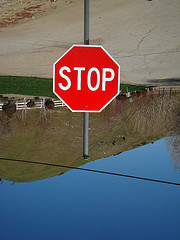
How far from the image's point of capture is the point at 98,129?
1667 cm

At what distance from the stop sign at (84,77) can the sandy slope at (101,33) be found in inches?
258

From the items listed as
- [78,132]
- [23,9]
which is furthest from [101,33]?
[78,132]

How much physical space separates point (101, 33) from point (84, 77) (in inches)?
279

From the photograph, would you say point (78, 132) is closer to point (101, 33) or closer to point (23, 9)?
point (101, 33)

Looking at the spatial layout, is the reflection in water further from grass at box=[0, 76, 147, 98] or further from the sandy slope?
the sandy slope

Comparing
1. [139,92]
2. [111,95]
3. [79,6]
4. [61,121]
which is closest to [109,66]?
[111,95]

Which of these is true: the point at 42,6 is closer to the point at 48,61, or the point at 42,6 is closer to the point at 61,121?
the point at 48,61

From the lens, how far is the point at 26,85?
1273cm

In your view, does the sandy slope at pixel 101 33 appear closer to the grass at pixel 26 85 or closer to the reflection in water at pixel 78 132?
the grass at pixel 26 85

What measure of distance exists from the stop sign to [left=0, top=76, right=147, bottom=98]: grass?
917 centimetres

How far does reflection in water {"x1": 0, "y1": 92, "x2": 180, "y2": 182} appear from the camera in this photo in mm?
15703

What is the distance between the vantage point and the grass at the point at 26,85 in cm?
1229

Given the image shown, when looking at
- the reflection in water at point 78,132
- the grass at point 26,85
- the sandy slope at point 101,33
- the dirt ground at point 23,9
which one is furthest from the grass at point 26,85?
the dirt ground at point 23,9

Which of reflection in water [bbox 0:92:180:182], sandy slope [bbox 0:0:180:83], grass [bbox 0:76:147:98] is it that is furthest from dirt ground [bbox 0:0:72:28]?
reflection in water [bbox 0:92:180:182]
